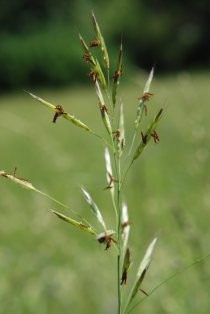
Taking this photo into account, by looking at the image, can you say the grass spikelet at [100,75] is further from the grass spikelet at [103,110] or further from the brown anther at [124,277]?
the brown anther at [124,277]

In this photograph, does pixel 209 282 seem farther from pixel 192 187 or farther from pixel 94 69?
pixel 192 187

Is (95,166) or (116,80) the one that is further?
(95,166)

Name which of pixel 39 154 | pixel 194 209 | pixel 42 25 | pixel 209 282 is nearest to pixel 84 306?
pixel 209 282

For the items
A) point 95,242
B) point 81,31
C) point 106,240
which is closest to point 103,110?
point 106,240

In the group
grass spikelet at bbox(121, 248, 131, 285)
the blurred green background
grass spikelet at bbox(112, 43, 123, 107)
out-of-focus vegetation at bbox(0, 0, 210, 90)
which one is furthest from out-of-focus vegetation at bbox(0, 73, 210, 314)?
out-of-focus vegetation at bbox(0, 0, 210, 90)

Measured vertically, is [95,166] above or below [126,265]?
below

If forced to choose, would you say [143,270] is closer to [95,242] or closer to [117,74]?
[117,74]

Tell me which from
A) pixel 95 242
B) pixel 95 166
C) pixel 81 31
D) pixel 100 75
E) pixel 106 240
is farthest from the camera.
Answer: pixel 81 31
